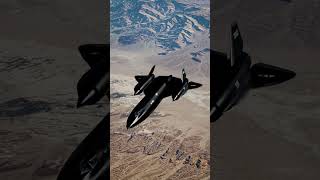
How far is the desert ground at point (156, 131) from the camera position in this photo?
40.7 feet

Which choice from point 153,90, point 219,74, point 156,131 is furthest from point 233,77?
point 156,131

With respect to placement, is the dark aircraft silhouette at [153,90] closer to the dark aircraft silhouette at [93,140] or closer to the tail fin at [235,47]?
the dark aircraft silhouette at [93,140]

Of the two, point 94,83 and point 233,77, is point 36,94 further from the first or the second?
point 233,77

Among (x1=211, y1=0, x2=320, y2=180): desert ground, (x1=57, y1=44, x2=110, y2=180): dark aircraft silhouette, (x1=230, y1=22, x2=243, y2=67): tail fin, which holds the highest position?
(x1=230, y1=22, x2=243, y2=67): tail fin

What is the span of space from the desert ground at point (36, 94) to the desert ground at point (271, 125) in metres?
5.06

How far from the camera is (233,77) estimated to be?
9.30 m

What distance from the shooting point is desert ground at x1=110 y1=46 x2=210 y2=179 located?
12398 mm

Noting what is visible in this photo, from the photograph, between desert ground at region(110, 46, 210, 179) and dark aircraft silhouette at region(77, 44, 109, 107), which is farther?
desert ground at region(110, 46, 210, 179)

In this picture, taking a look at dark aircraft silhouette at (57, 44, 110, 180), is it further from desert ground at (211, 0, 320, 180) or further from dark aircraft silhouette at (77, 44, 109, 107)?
desert ground at (211, 0, 320, 180)

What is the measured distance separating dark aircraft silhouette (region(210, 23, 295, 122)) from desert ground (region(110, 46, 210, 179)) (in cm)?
197

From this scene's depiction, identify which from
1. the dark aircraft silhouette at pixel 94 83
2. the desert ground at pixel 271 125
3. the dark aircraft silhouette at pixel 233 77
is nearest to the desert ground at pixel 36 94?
the dark aircraft silhouette at pixel 94 83

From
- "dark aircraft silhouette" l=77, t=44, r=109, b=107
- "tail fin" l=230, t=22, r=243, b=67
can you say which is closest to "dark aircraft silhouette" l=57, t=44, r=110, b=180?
"dark aircraft silhouette" l=77, t=44, r=109, b=107

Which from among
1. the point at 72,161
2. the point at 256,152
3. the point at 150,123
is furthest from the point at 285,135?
the point at 72,161

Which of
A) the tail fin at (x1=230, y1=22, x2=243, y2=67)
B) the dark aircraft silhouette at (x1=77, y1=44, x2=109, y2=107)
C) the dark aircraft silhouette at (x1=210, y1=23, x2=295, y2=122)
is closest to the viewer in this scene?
the dark aircraft silhouette at (x1=77, y1=44, x2=109, y2=107)
